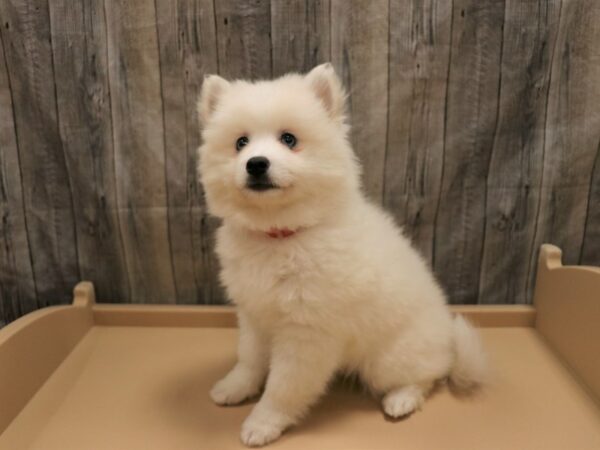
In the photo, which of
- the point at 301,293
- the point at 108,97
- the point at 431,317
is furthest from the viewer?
the point at 108,97

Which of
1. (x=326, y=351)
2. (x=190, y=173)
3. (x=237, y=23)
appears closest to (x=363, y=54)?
(x=237, y=23)

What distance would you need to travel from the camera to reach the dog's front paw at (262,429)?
142 cm

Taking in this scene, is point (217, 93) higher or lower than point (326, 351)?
higher

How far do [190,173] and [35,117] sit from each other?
22.6 inches

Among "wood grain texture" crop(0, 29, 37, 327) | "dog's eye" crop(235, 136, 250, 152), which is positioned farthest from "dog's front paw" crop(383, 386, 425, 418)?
"wood grain texture" crop(0, 29, 37, 327)

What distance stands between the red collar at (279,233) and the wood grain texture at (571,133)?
1054 mm

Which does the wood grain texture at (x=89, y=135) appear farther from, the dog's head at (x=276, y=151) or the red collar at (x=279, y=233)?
the red collar at (x=279, y=233)

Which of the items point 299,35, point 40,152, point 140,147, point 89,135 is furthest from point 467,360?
point 40,152

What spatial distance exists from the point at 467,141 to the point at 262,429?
3.90ft

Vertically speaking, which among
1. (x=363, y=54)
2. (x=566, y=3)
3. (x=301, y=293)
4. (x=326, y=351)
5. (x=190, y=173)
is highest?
(x=566, y=3)

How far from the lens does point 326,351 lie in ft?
4.57

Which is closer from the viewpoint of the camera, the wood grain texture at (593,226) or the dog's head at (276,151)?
the dog's head at (276,151)

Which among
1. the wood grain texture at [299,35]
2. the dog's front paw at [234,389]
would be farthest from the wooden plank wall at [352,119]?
the dog's front paw at [234,389]

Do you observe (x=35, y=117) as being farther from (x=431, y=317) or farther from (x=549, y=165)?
(x=549, y=165)
